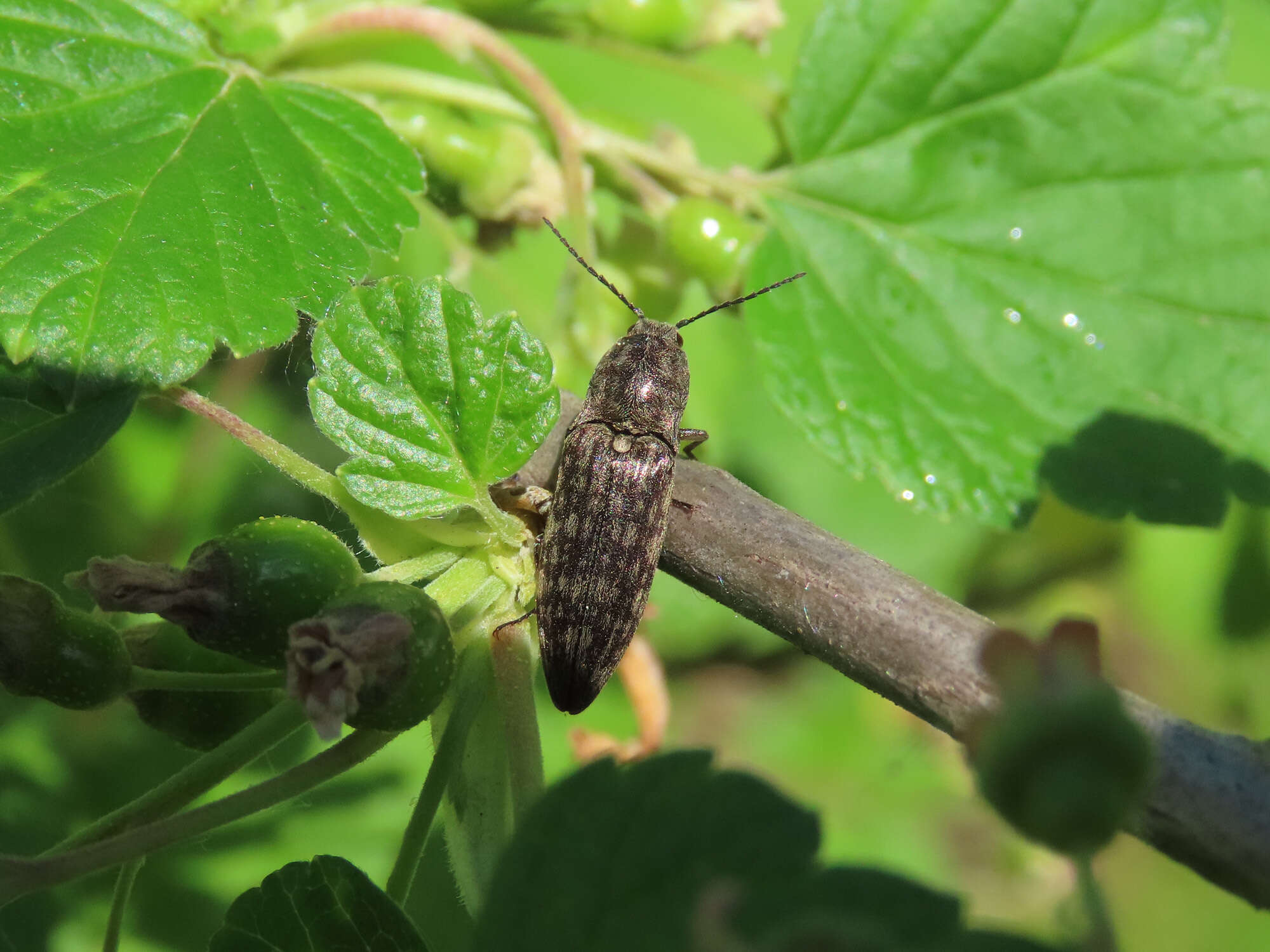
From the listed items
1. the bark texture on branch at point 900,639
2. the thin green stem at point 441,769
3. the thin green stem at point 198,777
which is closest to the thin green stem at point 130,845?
the thin green stem at point 198,777

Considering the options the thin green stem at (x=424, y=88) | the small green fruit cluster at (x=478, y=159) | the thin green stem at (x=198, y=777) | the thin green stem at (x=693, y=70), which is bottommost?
the thin green stem at (x=198, y=777)

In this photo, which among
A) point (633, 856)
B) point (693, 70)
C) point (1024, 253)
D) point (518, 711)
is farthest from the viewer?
point (693, 70)

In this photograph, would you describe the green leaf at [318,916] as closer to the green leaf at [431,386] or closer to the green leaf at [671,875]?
the green leaf at [671,875]

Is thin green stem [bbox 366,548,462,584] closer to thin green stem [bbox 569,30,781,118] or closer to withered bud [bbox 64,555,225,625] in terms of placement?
withered bud [bbox 64,555,225,625]

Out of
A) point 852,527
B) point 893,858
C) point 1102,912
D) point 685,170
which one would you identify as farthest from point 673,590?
point 1102,912

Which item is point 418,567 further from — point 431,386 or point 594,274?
point 594,274

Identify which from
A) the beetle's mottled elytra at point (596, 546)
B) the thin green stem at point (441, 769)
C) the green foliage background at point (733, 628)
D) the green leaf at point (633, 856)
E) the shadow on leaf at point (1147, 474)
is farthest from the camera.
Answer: the green foliage background at point (733, 628)

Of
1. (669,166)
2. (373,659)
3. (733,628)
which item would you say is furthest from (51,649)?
(733,628)
